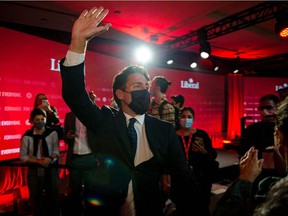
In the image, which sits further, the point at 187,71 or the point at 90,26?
the point at 187,71

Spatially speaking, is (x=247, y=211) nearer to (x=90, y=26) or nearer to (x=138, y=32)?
(x=90, y=26)

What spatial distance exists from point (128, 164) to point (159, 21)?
18.6 feet

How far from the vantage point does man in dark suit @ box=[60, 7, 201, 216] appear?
1365mm

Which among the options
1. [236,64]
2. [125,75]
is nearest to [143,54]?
[236,64]

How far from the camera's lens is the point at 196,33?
6.95 metres

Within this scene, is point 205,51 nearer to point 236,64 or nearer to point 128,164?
point 236,64

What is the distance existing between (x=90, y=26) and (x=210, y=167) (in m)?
2.46

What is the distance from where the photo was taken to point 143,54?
301 inches

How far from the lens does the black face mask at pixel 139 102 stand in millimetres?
1609

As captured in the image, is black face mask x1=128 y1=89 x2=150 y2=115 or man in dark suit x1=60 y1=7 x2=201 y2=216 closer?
man in dark suit x1=60 y1=7 x2=201 y2=216

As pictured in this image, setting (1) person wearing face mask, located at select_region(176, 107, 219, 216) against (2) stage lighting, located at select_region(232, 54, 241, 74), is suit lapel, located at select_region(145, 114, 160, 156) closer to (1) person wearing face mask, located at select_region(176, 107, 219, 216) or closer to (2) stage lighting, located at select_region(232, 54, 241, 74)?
(1) person wearing face mask, located at select_region(176, 107, 219, 216)

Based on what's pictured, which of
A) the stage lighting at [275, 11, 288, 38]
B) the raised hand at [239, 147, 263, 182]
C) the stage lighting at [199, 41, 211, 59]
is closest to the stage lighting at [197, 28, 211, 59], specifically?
the stage lighting at [199, 41, 211, 59]

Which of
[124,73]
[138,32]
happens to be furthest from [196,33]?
[124,73]

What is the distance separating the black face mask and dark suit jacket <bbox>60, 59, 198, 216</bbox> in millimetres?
102
